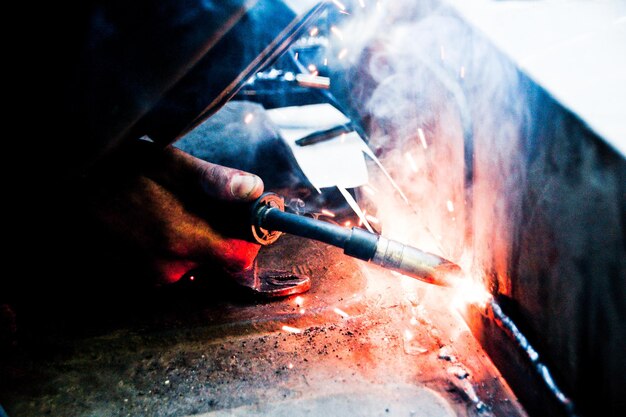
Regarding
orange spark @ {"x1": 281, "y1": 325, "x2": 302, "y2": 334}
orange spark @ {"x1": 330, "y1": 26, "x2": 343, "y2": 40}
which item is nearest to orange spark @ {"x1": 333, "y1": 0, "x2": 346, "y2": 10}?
orange spark @ {"x1": 330, "y1": 26, "x2": 343, "y2": 40}

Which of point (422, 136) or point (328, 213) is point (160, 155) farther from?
point (422, 136)

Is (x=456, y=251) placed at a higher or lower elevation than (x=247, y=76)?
lower

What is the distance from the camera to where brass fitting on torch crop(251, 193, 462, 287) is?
5.67 ft

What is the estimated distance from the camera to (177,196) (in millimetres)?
2156

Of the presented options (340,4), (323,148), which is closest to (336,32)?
(340,4)

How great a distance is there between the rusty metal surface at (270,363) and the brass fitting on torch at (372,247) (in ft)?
1.20

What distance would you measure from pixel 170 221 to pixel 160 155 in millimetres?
341

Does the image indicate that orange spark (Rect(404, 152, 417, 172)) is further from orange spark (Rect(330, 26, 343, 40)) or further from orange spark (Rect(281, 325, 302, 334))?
orange spark (Rect(330, 26, 343, 40))

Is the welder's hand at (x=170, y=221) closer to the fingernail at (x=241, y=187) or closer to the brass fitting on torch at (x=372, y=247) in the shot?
the fingernail at (x=241, y=187)

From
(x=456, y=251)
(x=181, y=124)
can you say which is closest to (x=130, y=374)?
(x=181, y=124)

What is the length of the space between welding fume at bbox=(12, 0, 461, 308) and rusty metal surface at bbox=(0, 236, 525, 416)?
292 millimetres

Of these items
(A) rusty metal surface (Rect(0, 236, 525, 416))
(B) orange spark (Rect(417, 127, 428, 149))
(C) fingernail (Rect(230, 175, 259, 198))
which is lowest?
(A) rusty metal surface (Rect(0, 236, 525, 416))

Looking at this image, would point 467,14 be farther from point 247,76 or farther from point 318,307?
point 318,307

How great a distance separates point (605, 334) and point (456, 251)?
95cm
